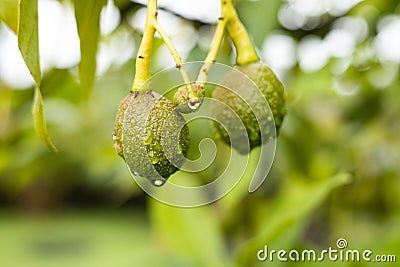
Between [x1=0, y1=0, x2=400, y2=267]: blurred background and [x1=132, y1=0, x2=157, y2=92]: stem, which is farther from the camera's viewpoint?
[x1=0, y1=0, x2=400, y2=267]: blurred background

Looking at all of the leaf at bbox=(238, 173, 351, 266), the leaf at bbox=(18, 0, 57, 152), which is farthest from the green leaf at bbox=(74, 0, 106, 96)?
the leaf at bbox=(238, 173, 351, 266)

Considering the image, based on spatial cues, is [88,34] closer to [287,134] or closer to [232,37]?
[232,37]

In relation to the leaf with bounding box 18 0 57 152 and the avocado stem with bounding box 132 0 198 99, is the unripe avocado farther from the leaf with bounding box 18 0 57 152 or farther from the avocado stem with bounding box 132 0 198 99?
the leaf with bounding box 18 0 57 152

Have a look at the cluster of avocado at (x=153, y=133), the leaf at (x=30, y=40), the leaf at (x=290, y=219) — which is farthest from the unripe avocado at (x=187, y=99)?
the leaf at (x=290, y=219)

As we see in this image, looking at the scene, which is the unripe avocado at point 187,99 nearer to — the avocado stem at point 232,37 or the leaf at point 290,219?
the avocado stem at point 232,37

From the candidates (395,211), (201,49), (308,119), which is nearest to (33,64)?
(201,49)
